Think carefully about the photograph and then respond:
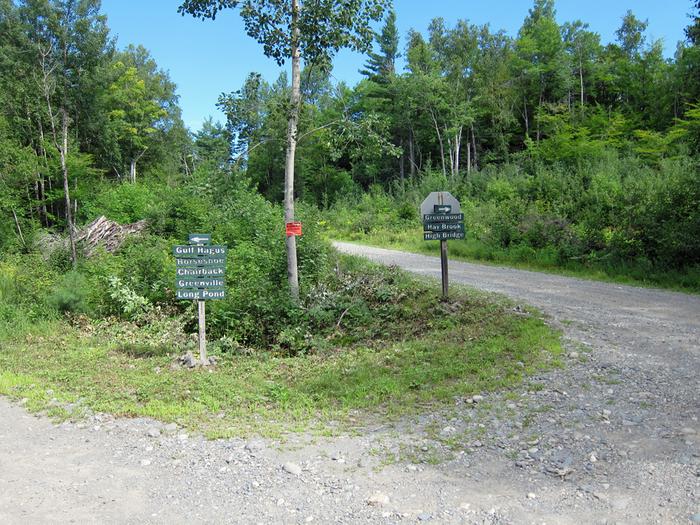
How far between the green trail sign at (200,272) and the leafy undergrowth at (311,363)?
1018mm

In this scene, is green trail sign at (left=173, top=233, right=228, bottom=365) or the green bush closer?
green trail sign at (left=173, top=233, right=228, bottom=365)

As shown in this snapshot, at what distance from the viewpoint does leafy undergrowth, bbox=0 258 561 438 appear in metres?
5.71

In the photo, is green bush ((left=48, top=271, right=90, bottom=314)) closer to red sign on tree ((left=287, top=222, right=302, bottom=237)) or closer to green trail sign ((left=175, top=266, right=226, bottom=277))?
green trail sign ((left=175, top=266, right=226, bottom=277))

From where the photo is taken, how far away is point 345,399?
585 cm

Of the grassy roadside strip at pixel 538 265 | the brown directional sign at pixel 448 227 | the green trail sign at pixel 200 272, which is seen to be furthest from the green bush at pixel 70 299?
the grassy roadside strip at pixel 538 265

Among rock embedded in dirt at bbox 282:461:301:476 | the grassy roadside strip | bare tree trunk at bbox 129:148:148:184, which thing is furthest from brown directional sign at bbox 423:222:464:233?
bare tree trunk at bbox 129:148:148:184

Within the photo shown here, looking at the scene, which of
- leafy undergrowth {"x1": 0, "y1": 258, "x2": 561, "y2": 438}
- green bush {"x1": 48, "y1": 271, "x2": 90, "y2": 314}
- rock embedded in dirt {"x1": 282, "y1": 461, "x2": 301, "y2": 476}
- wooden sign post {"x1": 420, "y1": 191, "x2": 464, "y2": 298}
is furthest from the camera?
green bush {"x1": 48, "y1": 271, "x2": 90, "y2": 314}

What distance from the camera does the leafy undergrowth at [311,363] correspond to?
5.71 m

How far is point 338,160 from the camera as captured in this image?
1861cm

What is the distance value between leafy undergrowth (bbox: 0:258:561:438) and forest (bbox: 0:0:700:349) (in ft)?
2.75

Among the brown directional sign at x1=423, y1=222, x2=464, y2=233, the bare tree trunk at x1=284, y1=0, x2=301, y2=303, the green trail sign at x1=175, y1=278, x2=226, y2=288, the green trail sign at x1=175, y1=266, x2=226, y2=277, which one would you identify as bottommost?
the green trail sign at x1=175, y1=278, x2=226, y2=288

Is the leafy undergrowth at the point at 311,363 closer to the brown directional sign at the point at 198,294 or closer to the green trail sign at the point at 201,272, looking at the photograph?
the brown directional sign at the point at 198,294

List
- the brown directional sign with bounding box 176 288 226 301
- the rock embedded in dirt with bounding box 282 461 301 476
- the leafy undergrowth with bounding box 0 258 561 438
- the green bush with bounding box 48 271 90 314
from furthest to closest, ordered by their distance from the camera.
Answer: the green bush with bounding box 48 271 90 314 → the brown directional sign with bounding box 176 288 226 301 → the leafy undergrowth with bounding box 0 258 561 438 → the rock embedded in dirt with bounding box 282 461 301 476

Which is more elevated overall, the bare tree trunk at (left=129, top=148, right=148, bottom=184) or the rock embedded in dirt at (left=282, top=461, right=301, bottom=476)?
the bare tree trunk at (left=129, top=148, right=148, bottom=184)
